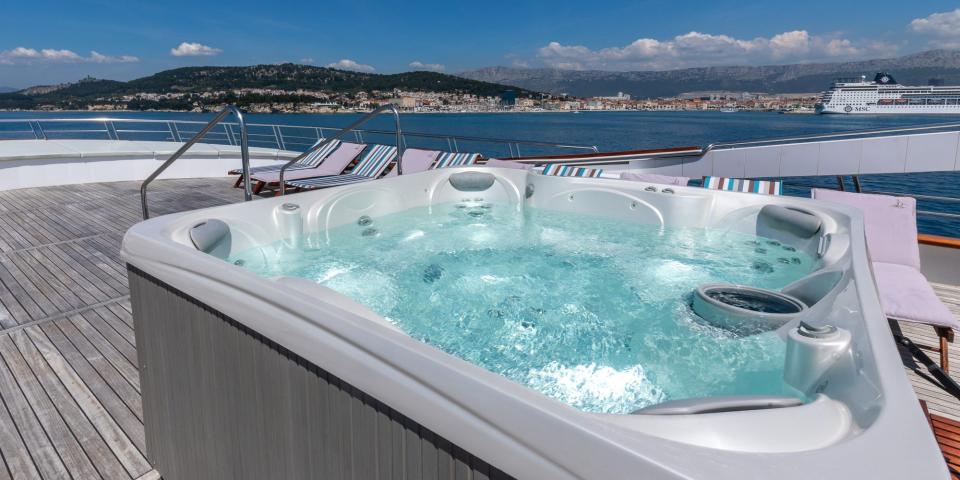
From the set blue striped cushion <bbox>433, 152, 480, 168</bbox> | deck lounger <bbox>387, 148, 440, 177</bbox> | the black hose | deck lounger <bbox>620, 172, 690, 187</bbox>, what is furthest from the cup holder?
deck lounger <bbox>387, 148, 440, 177</bbox>

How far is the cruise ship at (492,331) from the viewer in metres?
0.65

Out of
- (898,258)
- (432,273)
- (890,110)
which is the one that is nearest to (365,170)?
(432,273)

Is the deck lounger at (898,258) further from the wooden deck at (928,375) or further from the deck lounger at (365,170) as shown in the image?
the deck lounger at (365,170)

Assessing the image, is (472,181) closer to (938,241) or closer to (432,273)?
(432,273)

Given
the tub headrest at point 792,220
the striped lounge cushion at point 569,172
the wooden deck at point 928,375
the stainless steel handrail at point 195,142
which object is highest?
the stainless steel handrail at point 195,142

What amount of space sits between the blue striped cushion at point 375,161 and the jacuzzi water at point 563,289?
1.71 meters

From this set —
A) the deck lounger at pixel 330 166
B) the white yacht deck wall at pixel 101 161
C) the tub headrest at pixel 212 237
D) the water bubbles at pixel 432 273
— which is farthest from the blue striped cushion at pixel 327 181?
the white yacht deck wall at pixel 101 161

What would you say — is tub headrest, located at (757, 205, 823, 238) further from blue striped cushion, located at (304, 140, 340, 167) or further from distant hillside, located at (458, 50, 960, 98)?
distant hillside, located at (458, 50, 960, 98)

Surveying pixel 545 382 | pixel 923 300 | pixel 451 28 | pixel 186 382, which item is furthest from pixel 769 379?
pixel 451 28

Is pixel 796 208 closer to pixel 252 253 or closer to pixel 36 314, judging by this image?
pixel 252 253

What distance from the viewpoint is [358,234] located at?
2896mm

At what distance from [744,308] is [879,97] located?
4528 cm

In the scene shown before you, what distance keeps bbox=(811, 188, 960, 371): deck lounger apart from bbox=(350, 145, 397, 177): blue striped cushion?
3.57 meters

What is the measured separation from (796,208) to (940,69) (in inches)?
3011
